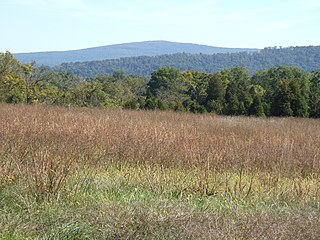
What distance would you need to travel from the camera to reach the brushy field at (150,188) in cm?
450

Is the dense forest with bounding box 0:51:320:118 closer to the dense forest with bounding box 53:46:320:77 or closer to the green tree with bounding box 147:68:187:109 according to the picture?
the green tree with bounding box 147:68:187:109

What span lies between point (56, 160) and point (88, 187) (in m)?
0.69

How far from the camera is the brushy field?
14.8 ft

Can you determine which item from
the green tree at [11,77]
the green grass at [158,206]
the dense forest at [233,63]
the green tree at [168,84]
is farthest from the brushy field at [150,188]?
the dense forest at [233,63]

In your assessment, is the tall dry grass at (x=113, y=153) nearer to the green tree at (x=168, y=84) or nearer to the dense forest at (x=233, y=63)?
the green tree at (x=168, y=84)

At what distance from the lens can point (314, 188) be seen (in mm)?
6562

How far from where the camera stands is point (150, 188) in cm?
630

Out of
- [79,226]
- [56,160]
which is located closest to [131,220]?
[79,226]

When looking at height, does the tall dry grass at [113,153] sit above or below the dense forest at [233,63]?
above

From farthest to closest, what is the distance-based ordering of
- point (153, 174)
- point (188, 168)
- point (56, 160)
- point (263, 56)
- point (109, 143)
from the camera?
1. point (263, 56)
2. point (109, 143)
3. point (188, 168)
4. point (153, 174)
5. point (56, 160)

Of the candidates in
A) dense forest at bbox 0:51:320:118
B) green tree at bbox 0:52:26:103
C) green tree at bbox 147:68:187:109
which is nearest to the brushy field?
dense forest at bbox 0:51:320:118

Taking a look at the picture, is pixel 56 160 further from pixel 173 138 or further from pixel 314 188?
pixel 173 138

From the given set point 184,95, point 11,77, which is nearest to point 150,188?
point 11,77

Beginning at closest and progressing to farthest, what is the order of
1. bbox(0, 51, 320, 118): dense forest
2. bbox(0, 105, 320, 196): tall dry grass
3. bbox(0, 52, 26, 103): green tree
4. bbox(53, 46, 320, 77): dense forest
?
1. bbox(0, 105, 320, 196): tall dry grass
2. bbox(0, 51, 320, 118): dense forest
3. bbox(0, 52, 26, 103): green tree
4. bbox(53, 46, 320, 77): dense forest
